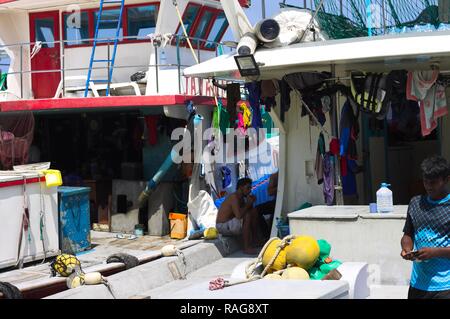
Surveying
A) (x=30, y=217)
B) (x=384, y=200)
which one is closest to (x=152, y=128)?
(x=30, y=217)

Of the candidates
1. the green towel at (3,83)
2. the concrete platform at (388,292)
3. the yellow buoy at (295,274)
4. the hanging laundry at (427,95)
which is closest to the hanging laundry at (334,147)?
the hanging laundry at (427,95)

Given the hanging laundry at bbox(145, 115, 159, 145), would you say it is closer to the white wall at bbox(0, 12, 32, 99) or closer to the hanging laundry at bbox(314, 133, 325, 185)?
the white wall at bbox(0, 12, 32, 99)

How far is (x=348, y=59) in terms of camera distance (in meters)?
9.06

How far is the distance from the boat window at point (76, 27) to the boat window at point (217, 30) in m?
2.53

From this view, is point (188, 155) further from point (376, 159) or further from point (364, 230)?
point (364, 230)

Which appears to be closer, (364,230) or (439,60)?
(364,230)

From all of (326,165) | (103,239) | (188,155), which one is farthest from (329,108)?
(103,239)

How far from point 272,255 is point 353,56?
2.81 meters

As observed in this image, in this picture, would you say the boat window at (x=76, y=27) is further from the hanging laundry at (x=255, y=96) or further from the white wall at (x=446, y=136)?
the white wall at (x=446, y=136)

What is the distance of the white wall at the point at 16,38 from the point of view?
15320 millimetres

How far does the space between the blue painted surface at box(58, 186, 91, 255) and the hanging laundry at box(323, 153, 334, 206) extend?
4.00 meters

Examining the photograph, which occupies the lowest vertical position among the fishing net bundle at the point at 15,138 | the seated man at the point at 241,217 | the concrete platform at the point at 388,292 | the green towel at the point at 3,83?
the concrete platform at the point at 388,292

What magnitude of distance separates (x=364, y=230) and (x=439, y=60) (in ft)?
8.47
